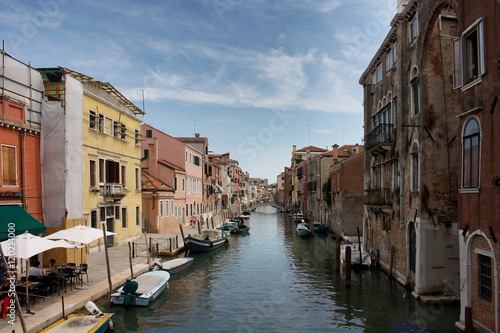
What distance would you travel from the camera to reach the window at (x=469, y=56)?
9.05m

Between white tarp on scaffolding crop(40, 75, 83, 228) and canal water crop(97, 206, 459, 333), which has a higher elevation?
white tarp on scaffolding crop(40, 75, 83, 228)

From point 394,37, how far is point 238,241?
21707mm

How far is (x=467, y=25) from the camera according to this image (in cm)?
953

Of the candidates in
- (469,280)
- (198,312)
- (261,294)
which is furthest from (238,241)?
(469,280)

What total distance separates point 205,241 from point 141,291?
1153 centimetres

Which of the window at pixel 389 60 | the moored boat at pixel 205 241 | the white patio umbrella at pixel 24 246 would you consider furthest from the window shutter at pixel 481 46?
the moored boat at pixel 205 241

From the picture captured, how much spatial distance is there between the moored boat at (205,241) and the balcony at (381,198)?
36.7ft

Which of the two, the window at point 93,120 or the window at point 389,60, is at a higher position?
the window at point 389,60

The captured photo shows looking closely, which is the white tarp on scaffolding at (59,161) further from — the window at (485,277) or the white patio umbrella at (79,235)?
the window at (485,277)

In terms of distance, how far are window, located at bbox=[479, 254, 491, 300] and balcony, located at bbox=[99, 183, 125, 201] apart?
18.0m

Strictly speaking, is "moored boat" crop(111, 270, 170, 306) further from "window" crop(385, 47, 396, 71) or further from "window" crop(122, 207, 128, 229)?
"window" crop(385, 47, 396, 71)

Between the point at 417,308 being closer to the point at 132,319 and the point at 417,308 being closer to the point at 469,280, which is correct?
the point at 469,280

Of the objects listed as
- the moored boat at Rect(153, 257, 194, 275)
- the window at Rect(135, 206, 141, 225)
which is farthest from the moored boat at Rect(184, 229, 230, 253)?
the moored boat at Rect(153, 257, 194, 275)

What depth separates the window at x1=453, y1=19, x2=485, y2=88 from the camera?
29.7 ft
